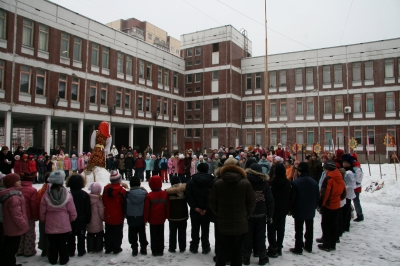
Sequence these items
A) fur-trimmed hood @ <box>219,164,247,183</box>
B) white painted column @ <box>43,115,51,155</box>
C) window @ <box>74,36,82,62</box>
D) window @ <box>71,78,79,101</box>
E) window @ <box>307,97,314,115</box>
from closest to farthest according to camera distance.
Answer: fur-trimmed hood @ <box>219,164,247,183</box> < white painted column @ <box>43,115,51,155</box> < window @ <box>71,78,79,101</box> < window @ <box>74,36,82,62</box> < window @ <box>307,97,314,115</box>

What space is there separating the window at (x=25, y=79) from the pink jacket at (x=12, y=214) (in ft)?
69.5

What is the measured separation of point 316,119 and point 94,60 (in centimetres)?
2367

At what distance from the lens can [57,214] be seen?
5.56m

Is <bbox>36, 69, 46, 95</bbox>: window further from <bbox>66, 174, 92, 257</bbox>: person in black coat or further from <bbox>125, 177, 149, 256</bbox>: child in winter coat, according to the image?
<bbox>125, 177, 149, 256</bbox>: child in winter coat

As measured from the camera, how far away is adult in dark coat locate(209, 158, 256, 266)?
4.91 meters

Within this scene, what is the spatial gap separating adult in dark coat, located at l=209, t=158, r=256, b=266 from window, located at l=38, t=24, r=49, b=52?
24644mm

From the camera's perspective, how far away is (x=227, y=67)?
3828 centimetres

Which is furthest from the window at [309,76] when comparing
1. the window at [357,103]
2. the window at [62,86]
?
the window at [62,86]

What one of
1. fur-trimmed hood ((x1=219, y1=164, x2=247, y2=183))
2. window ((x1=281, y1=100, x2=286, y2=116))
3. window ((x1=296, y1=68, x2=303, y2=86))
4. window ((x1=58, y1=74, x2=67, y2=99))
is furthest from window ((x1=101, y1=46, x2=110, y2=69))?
fur-trimmed hood ((x1=219, y1=164, x2=247, y2=183))

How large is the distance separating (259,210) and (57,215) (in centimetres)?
346

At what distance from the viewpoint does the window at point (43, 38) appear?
25.1 m

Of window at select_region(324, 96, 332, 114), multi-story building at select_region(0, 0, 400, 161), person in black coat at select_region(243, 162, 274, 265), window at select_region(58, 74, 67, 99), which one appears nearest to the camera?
person in black coat at select_region(243, 162, 274, 265)

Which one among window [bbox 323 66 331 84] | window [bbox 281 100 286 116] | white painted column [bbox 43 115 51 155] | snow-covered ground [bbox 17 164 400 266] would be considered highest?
window [bbox 323 66 331 84]

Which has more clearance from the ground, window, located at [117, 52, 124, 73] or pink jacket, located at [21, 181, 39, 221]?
window, located at [117, 52, 124, 73]
